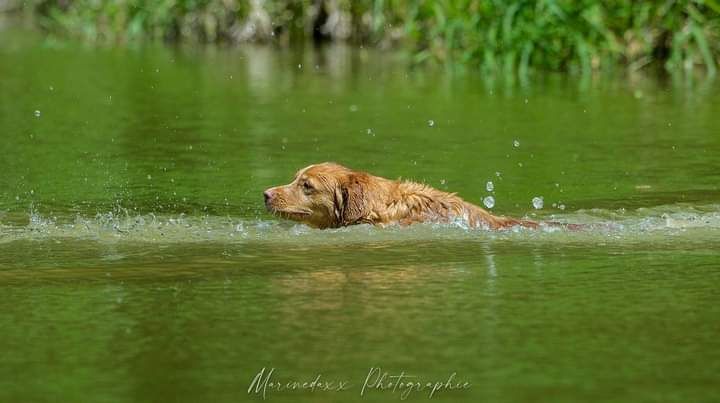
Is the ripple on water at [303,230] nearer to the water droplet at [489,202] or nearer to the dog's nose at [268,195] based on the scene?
the dog's nose at [268,195]

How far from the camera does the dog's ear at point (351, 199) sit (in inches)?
409

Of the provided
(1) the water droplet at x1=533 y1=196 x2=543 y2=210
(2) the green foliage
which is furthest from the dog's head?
(2) the green foliage

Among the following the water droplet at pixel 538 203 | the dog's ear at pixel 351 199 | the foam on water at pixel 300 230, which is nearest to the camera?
the foam on water at pixel 300 230

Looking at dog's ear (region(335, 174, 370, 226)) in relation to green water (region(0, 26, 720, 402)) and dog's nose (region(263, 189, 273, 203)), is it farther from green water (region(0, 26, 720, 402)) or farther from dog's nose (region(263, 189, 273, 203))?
dog's nose (region(263, 189, 273, 203))

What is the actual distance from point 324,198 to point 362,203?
0.28 meters

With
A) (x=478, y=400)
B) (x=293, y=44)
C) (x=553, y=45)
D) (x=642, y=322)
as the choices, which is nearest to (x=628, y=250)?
(x=642, y=322)

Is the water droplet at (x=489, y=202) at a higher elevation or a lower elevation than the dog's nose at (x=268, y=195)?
lower

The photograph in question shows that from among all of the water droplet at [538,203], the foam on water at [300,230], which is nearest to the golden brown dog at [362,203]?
the foam on water at [300,230]

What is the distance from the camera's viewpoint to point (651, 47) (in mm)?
21391

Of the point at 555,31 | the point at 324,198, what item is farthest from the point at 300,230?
the point at 555,31

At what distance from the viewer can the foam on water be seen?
32.6 ft

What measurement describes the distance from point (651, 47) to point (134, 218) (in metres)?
12.1

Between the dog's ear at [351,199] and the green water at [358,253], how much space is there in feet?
0.76

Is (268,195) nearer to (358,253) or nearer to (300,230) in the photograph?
(300,230)
